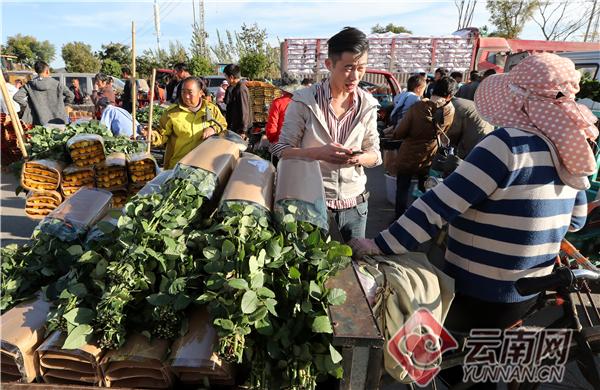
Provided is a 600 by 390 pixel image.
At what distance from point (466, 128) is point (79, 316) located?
167 inches

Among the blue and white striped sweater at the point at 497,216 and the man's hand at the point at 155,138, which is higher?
the blue and white striped sweater at the point at 497,216

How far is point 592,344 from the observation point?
60.0 inches

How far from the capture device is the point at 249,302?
3.51 feet

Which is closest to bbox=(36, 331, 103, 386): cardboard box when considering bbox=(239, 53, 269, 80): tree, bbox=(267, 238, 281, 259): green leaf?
bbox=(267, 238, 281, 259): green leaf

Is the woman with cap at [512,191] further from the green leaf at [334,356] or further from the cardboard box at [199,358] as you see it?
the cardboard box at [199,358]

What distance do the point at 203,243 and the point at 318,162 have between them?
32.1 inches

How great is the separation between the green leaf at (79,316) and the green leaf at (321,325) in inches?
28.2

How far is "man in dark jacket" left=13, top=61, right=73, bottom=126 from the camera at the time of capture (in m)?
6.22

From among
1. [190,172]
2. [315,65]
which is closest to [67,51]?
[315,65]

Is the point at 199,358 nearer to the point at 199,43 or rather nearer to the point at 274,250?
the point at 274,250

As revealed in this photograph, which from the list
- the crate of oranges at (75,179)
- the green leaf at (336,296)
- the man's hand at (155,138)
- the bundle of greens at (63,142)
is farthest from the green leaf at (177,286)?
the bundle of greens at (63,142)

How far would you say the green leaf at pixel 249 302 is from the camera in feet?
3.47

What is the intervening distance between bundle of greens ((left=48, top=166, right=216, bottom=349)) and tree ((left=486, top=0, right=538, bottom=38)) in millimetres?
35061

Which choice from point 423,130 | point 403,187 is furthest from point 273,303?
point 403,187
